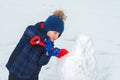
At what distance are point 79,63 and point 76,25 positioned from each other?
259 cm

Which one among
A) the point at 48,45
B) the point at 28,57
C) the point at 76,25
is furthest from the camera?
the point at 76,25

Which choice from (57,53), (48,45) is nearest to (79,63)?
(57,53)

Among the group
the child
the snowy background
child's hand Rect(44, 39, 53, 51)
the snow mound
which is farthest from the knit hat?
the snowy background

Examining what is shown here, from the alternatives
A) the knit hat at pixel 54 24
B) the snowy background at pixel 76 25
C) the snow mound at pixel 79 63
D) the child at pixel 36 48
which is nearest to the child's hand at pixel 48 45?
the child at pixel 36 48

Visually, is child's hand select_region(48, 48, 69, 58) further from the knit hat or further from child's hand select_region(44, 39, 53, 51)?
the knit hat

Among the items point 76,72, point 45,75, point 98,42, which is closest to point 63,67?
point 76,72

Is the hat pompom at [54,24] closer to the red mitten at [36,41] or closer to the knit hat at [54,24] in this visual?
the knit hat at [54,24]

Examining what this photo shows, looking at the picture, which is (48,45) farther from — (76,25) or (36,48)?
(76,25)

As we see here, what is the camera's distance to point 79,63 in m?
3.29

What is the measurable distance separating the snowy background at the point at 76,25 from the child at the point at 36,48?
0.92 meters

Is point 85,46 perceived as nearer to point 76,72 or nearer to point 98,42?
point 76,72

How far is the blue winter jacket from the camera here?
3.18 m

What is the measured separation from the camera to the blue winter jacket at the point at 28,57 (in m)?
3.18

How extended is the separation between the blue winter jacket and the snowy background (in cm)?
91
